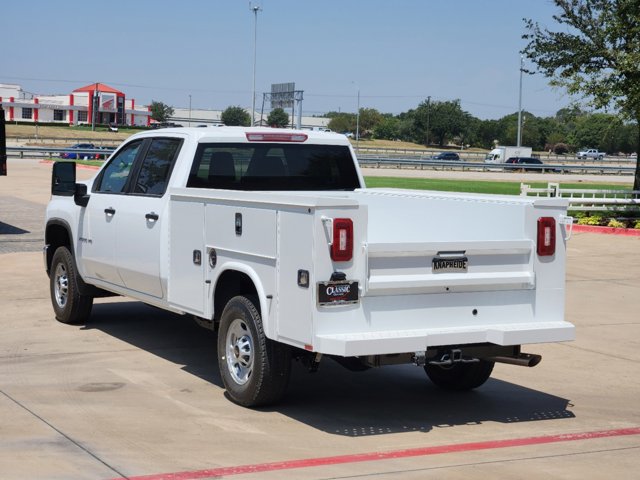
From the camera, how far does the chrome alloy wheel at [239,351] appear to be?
7.82 meters

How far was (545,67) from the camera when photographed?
28484mm

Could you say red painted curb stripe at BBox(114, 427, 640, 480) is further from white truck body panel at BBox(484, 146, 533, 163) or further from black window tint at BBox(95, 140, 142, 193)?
white truck body panel at BBox(484, 146, 533, 163)

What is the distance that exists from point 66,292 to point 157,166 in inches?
93.4

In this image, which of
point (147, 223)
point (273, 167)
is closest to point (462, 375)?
point (273, 167)

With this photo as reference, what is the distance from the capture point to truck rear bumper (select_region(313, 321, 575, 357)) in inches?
270

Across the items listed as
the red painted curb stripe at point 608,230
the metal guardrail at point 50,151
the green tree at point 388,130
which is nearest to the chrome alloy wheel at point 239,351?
the red painted curb stripe at point 608,230

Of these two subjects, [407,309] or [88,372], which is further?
[88,372]

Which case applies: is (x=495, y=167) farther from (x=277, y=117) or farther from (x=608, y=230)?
(x=608, y=230)

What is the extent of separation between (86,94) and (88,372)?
6083 inches

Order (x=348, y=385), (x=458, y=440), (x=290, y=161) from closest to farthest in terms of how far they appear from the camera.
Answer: (x=458, y=440), (x=348, y=385), (x=290, y=161)

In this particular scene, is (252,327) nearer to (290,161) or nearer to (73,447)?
(73,447)

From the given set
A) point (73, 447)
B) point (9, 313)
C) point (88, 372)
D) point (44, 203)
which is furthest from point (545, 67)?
point (73, 447)

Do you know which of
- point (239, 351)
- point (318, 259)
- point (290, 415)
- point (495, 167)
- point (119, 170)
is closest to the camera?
point (318, 259)

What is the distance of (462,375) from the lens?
28.8 feet
